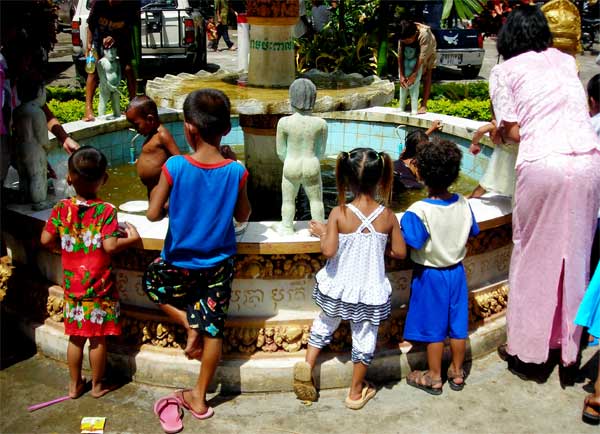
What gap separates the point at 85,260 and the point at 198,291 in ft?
2.00

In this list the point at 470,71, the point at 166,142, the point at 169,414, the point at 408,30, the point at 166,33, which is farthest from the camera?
the point at 470,71

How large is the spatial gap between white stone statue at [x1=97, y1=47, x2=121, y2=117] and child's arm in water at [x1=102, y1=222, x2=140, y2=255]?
3631 mm

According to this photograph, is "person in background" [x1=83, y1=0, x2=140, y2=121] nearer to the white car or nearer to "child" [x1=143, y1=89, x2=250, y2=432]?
"child" [x1=143, y1=89, x2=250, y2=432]

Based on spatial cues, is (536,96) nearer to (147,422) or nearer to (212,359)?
(212,359)

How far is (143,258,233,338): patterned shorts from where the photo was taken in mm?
3688

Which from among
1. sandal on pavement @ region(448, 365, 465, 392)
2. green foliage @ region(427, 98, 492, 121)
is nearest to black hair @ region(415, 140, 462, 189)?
sandal on pavement @ region(448, 365, 465, 392)

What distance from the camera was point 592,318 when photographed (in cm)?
380

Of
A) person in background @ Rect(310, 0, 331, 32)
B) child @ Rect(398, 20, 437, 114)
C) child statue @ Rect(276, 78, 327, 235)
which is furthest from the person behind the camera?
person in background @ Rect(310, 0, 331, 32)

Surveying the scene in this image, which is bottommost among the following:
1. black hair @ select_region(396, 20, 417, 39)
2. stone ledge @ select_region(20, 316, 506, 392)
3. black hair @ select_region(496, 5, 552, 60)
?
stone ledge @ select_region(20, 316, 506, 392)

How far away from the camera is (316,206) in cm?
425

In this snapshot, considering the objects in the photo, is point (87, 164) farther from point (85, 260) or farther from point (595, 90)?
point (595, 90)

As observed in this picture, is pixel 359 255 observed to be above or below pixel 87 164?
below

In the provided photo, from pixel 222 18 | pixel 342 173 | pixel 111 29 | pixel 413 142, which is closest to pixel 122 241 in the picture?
pixel 342 173

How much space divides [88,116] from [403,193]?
3.17 meters
